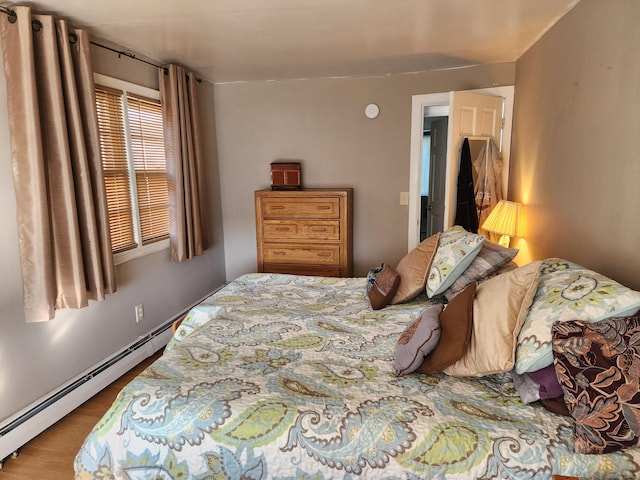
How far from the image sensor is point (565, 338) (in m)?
1.25

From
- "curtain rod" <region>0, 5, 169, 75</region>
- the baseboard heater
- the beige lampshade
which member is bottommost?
the baseboard heater

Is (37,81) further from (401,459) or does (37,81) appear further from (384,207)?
(384,207)

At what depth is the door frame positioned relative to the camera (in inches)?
130

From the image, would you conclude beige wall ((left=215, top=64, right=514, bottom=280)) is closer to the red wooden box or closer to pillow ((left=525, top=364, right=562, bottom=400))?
the red wooden box

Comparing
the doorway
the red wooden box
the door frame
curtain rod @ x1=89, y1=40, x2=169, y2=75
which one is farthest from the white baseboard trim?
the doorway

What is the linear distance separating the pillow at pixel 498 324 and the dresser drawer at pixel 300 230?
2.17m

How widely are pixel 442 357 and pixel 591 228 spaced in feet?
3.22

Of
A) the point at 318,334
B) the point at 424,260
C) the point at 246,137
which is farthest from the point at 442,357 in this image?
the point at 246,137

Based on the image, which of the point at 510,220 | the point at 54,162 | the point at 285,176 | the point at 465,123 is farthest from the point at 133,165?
the point at 510,220

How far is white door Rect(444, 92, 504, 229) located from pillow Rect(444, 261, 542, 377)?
1.78m

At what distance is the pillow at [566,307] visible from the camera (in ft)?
4.17

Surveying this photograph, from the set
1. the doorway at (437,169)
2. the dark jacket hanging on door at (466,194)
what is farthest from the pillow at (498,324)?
the doorway at (437,169)

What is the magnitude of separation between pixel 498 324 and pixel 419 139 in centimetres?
262

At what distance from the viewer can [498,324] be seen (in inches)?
57.8
